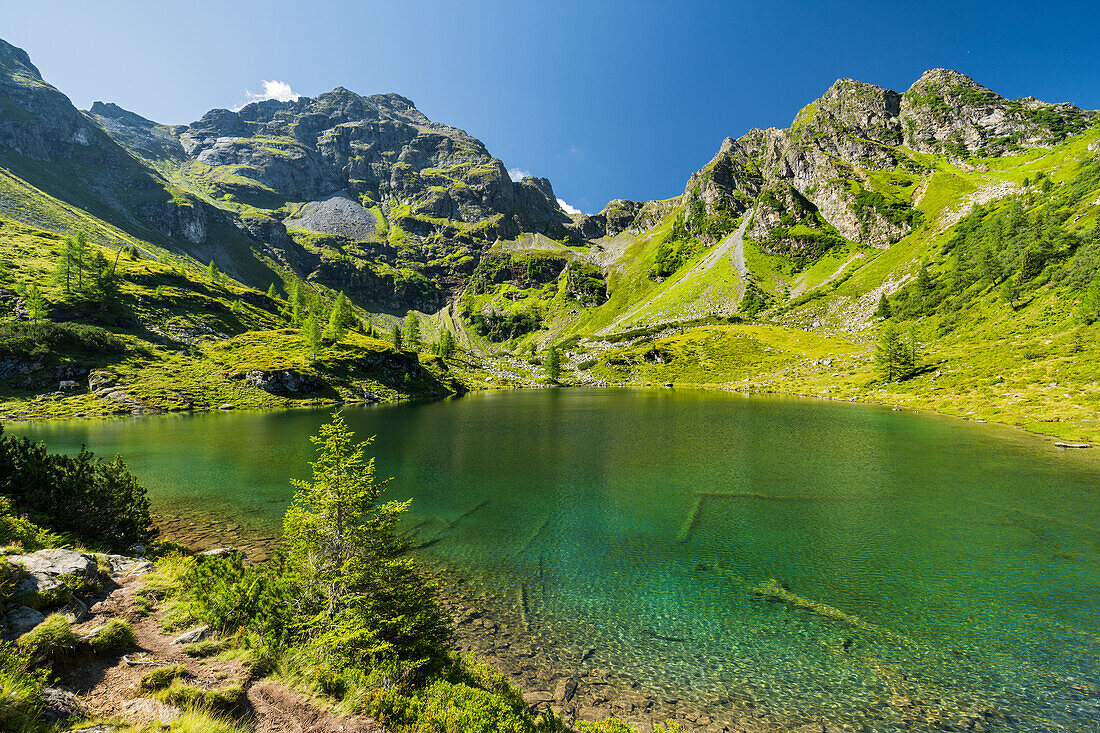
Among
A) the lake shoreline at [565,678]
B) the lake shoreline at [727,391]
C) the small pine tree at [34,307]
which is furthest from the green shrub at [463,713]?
the small pine tree at [34,307]

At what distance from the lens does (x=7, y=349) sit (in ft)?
230

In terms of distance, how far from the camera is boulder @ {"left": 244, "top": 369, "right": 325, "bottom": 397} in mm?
89375

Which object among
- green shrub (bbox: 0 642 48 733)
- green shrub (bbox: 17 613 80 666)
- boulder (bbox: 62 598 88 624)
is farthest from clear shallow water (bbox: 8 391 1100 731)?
boulder (bbox: 62 598 88 624)

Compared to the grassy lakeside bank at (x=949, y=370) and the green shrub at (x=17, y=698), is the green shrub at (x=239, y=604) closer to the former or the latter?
the green shrub at (x=17, y=698)

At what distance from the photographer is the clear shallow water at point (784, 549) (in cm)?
1312

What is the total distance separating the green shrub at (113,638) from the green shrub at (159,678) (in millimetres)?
1906

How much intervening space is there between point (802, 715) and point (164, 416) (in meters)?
99.1

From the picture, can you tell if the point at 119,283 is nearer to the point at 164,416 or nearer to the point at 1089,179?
the point at 164,416

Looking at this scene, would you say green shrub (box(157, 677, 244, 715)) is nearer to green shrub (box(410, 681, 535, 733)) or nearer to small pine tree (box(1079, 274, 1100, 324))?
green shrub (box(410, 681, 535, 733))

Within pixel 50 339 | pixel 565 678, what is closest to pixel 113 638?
pixel 565 678

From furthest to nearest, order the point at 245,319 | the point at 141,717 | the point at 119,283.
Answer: the point at 245,319
the point at 119,283
the point at 141,717

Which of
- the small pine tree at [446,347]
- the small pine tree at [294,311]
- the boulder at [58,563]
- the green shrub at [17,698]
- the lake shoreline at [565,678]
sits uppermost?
the small pine tree at [294,311]

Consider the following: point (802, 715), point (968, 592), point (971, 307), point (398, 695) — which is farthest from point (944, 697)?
point (971, 307)

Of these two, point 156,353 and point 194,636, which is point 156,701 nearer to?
point 194,636
